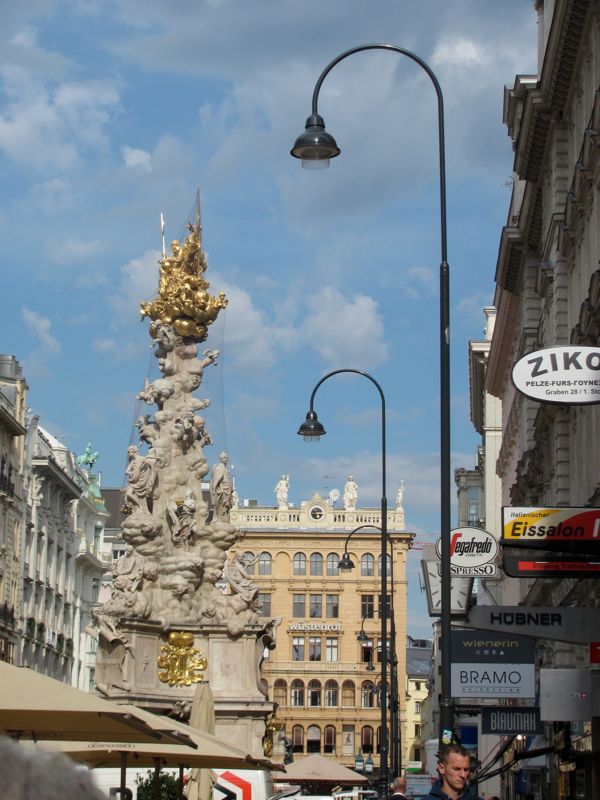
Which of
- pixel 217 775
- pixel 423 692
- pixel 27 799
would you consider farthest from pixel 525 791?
pixel 423 692

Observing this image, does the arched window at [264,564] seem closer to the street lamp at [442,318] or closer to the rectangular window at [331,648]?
the rectangular window at [331,648]

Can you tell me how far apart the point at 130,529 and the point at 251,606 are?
3.57m

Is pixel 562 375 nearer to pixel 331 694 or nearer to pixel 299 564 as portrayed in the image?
pixel 331 694

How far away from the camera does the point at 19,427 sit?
73.2m

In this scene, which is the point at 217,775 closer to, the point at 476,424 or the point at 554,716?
the point at 554,716

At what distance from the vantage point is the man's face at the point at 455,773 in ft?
28.5

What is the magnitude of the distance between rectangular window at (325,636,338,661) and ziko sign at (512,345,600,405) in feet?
368

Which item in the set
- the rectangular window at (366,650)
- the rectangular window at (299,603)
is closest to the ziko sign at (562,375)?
the rectangular window at (366,650)

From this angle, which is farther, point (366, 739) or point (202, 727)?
point (366, 739)

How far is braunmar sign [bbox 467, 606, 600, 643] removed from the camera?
23719 millimetres

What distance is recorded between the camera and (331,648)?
129m

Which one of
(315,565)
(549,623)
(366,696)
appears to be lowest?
(549,623)

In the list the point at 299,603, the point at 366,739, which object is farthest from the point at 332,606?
the point at 366,739

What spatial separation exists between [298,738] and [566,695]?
342ft
